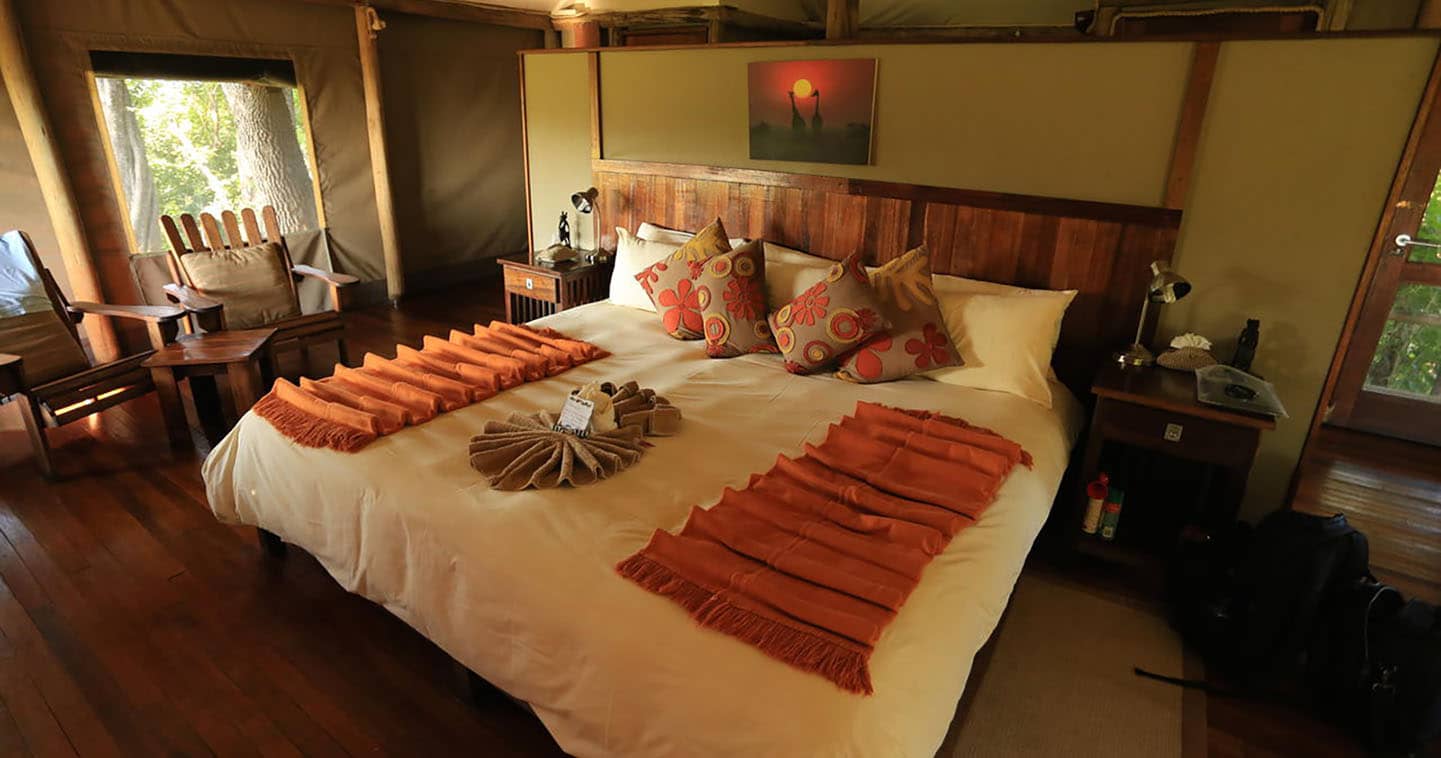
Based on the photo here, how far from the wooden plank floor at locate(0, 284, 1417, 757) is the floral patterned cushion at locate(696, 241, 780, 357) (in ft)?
4.81

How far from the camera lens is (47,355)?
10.1 feet

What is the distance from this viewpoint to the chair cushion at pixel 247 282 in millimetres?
3824

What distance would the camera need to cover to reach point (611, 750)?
1432 millimetres

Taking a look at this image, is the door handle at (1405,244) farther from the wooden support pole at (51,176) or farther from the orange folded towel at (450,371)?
the wooden support pole at (51,176)

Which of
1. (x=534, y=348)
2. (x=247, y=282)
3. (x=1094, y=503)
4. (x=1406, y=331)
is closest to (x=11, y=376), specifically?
(x=247, y=282)

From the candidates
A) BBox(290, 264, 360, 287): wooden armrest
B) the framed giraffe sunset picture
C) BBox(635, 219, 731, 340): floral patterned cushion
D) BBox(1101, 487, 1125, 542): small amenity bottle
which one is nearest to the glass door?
BBox(1101, 487, 1125, 542): small amenity bottle

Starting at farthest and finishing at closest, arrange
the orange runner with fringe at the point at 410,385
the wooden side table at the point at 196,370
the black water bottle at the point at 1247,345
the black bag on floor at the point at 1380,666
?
the wooden side table at the point at 196,370 → the black water bottle at the point at 1247,345 → the orange runner with fringe at the point at 410,385 → the black bag on floor at the point at 1380,666

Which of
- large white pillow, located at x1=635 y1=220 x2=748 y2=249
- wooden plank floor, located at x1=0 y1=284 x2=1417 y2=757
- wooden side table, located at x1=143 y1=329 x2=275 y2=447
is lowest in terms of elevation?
wooden plank floor, located at x1=0 y1=284 x2=1417 y2=757

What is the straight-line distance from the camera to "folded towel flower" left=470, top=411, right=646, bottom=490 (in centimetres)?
189

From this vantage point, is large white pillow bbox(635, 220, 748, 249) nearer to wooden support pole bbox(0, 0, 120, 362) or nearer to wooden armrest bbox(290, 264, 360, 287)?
wooden armrest bbox(290, 264, 360, 287)

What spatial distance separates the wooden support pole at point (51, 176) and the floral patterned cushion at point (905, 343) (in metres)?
3.97

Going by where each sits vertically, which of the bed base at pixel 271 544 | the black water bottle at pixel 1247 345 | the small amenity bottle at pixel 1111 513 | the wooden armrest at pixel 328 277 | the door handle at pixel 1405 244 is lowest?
the bed base at pixel 271 544

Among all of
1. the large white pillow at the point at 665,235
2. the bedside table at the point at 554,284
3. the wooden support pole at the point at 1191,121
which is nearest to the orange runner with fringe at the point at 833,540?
the wooden support pole at the point at 1191,121

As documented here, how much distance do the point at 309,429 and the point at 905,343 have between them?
75.8 inches
